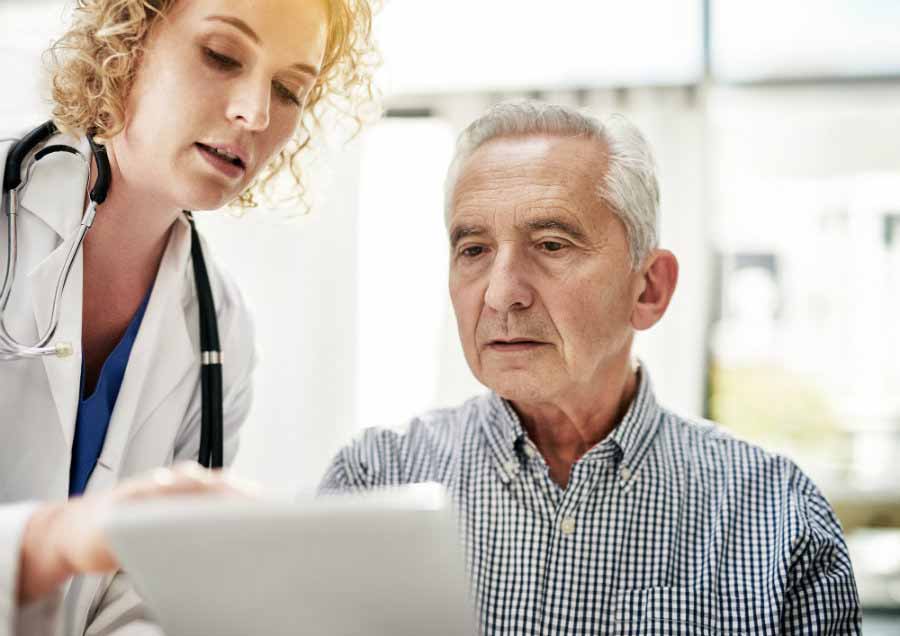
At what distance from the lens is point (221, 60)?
4.05 ft

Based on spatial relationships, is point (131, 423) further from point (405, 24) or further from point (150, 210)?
point (405, 24)

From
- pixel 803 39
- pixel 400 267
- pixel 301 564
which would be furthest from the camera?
pixel 400 267

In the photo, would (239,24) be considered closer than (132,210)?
Yes

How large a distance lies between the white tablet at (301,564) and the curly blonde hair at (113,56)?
803mm

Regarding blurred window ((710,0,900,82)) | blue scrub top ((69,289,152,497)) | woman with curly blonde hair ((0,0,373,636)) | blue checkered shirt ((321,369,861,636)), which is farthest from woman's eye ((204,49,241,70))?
blurred window ((710,0,900,82))

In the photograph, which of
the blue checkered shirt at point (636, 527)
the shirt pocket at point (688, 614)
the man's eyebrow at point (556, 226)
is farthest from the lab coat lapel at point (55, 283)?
the shirt pocket at point (688, 614)

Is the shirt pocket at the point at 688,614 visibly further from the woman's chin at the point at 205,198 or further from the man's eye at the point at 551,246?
the woman's chin at the point at 205,198

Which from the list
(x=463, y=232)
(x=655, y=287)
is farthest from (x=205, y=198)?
(x=655, y=287)

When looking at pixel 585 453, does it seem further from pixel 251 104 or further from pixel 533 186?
pixel 251 104

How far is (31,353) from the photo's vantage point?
1.19m

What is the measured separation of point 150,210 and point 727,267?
3.32 meters

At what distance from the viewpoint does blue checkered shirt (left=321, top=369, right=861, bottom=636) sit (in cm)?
133

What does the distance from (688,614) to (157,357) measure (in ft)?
2.98

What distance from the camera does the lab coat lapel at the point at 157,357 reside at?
1327 mm
